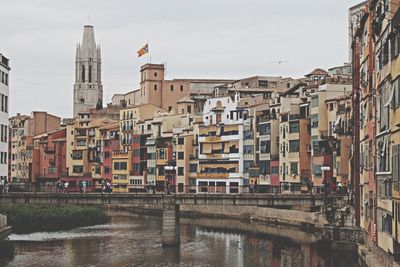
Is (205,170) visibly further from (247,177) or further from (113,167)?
(113,167)

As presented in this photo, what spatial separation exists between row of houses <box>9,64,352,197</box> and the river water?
242 inches

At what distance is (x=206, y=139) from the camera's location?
119 meters

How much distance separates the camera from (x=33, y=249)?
6322 cm

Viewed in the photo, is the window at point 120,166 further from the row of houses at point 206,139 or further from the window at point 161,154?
the window at point 161,154

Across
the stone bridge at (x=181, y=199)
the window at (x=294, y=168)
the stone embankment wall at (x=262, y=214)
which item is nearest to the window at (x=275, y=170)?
the window at (x=294, y=168)

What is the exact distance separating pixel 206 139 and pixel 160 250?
55158 millimetres

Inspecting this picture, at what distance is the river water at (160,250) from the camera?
56844 mm

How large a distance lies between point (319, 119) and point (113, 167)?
179 feet

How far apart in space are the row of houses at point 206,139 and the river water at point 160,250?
615cm

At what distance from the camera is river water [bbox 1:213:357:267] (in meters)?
56.8

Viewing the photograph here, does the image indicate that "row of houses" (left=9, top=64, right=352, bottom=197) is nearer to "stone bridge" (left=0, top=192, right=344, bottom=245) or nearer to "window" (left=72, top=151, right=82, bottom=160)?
"window" (left=72, top=151, right=82, bottom=160)

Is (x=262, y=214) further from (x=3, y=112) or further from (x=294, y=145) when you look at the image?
(x=3, y=112)

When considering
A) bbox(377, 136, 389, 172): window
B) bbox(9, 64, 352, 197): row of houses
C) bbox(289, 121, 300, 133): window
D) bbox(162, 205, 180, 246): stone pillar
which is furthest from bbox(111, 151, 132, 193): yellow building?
bbox(377, 136, 389, 172): window

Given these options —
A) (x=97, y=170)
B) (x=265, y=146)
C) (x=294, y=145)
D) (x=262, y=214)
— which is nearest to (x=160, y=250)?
(x=262, y=214)
